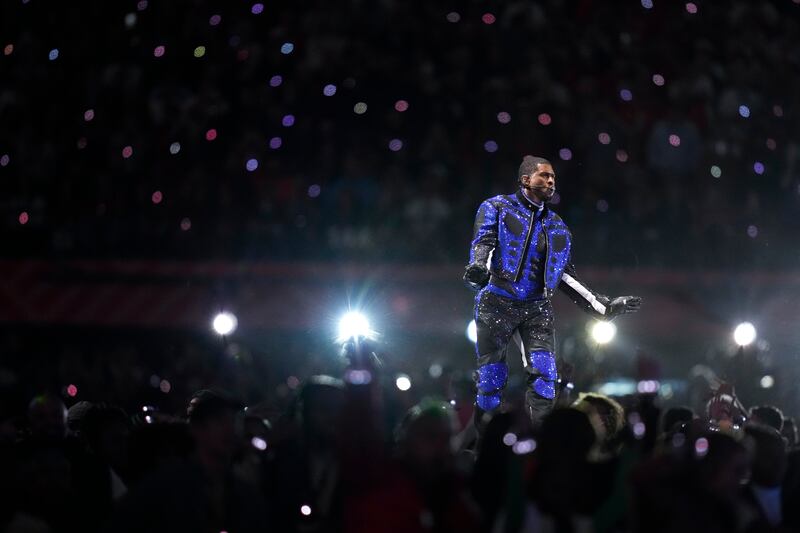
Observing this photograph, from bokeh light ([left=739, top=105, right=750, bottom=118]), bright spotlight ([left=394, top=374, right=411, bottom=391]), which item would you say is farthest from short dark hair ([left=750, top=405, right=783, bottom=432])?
bokeh light ([left=739, top=105, right=750, bottom=118])

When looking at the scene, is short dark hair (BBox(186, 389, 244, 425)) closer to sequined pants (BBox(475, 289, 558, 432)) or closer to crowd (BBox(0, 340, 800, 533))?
crowd (BBox(0, 340, 800, 533))

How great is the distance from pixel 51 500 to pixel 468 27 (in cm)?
1310

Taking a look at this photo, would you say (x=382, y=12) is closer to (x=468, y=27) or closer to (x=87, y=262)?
(x=468, y=27)

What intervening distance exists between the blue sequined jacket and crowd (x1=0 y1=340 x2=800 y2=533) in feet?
6.06

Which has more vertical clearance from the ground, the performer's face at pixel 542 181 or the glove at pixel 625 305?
the performer's face at pixel 542 181

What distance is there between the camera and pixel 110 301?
16828mm

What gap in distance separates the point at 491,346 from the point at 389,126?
8.83 meters

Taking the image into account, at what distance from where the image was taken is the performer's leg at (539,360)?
9406 mm

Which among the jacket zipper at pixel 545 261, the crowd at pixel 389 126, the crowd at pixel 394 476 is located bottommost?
the crowd at pixel 394 476

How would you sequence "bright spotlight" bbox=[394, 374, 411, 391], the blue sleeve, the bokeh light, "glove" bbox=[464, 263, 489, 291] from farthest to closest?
the bokeh light → "bright spotlight" bbox=[394, 374, 411, 391] → the blue sleeve → "glove" bbox=[464, 263, 489, 291]

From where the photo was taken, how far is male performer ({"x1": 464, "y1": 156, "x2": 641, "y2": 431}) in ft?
31.3

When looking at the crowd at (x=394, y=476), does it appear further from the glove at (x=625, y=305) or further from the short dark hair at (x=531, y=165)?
the short dark hair at (x=531, y=165)

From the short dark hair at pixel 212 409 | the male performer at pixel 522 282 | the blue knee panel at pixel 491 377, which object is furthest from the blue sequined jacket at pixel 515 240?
the short dark hair at pixel 212 409

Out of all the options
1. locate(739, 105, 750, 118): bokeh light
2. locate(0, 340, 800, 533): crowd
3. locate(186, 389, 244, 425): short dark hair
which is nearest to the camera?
locate(0, 340, 800, 533): crowd
